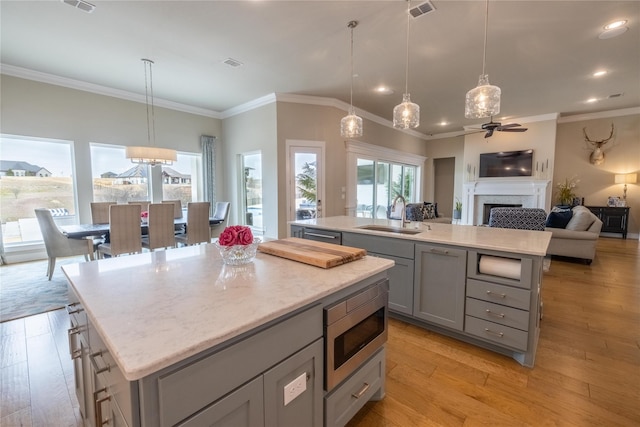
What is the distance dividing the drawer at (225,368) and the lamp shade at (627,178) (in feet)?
29.9

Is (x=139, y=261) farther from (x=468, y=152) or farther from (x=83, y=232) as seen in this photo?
(x=468, y=152)

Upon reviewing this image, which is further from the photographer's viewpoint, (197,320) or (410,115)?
(410,115)

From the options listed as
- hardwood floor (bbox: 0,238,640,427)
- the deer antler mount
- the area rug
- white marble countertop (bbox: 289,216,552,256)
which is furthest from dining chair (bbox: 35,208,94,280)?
the deer antler mount

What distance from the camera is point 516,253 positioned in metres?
1.94

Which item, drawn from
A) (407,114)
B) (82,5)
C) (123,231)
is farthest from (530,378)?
(82,5)

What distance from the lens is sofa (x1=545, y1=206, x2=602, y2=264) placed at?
172 inches

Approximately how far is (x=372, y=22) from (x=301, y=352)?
133 inches

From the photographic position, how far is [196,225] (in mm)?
4348

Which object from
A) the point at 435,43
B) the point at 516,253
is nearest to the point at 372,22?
the point at 435,43

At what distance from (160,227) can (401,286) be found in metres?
3.36

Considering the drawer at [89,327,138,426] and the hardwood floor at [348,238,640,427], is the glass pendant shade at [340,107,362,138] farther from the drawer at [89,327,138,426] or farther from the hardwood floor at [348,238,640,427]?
the drawer at [89,327,138,426]

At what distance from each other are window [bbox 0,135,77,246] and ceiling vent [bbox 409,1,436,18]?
5769mm

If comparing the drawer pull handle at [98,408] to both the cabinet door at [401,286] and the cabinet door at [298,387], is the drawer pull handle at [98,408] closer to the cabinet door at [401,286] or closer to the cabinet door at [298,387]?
the cabinet door at [298,387]

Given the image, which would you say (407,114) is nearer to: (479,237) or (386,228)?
(386,228)
